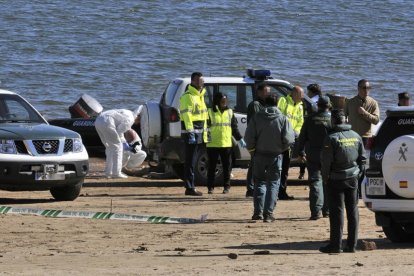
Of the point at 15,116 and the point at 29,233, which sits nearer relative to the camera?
the point at 29,233

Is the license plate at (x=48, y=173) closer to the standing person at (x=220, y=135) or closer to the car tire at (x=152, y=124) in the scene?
the standing person at (x=220, y=135)

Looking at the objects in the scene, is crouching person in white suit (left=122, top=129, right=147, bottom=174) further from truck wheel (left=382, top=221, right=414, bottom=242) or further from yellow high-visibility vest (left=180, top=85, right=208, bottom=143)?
truck wheel (left=382, top=221, right=414, bottom=242)

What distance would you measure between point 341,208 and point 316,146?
120 inches

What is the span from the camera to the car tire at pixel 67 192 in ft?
65.5

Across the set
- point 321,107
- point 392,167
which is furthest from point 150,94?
point 392,167

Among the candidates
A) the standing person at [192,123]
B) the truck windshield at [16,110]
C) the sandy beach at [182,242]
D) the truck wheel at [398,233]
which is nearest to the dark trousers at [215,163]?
the standing person at [192,123]

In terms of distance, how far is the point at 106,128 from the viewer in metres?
23.2

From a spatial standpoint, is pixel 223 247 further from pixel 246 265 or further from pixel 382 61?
pixel 382 61

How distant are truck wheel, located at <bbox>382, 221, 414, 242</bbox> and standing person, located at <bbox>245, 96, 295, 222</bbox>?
2196 mm

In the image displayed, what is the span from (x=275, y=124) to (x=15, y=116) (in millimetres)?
4708

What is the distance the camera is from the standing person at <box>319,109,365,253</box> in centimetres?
1439

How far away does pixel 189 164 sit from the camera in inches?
817

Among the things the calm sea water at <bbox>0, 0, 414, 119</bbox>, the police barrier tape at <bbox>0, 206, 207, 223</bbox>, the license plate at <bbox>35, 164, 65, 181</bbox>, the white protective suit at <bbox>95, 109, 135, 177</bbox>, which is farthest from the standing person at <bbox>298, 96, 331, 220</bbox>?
the calm sea water at <bbox>0, 0, 414, 119</bbox>

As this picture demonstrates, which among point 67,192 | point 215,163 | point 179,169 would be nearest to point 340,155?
point 67,192
